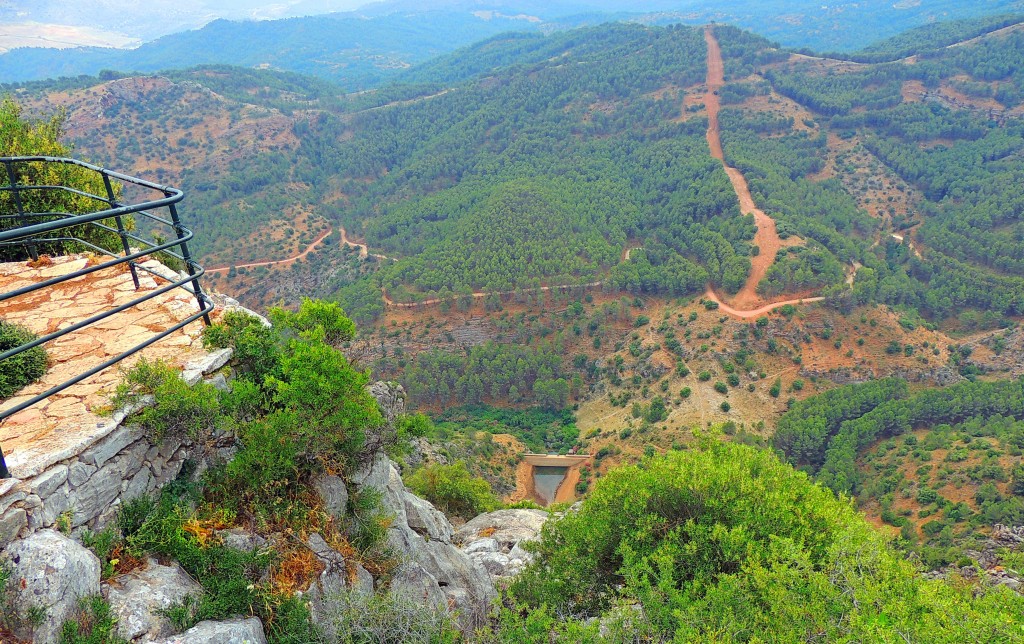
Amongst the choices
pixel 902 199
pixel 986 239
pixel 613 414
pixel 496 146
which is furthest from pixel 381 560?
pixel 496 146

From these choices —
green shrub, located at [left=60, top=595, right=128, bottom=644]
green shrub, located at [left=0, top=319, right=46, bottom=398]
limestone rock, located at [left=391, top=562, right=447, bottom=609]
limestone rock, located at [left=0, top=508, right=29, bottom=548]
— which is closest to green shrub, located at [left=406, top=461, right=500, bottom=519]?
limestone rock, located at [left=391, top=562, right=447, bottom=609]

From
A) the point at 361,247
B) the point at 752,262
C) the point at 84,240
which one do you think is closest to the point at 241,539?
the point at 84,240

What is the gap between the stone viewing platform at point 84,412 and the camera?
5.85 m

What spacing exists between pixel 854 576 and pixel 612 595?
15.4 ft

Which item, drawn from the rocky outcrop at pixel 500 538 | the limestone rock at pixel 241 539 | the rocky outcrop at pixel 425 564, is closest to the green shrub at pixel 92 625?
the limestone rock at pixel 241 539

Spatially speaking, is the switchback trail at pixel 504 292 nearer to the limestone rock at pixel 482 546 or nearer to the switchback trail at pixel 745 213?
the switchback trail at pixel 745 213

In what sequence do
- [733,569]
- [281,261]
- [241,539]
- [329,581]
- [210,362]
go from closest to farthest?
1. [241,539]
2. [329,581]
3. [210,362]
4. [733,569]
5. [281,261]

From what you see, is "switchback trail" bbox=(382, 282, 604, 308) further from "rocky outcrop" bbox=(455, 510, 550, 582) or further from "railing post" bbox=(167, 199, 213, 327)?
"railing post" bbox=(167, 199, 213, 327)

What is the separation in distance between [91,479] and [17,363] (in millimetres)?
2571

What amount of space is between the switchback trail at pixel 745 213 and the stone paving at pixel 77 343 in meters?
57.2

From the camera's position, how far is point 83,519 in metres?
6.12

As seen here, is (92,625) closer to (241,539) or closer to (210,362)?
(241,539)

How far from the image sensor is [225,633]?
21.0 ft

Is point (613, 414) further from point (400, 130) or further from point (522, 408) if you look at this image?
point (400, 130)
